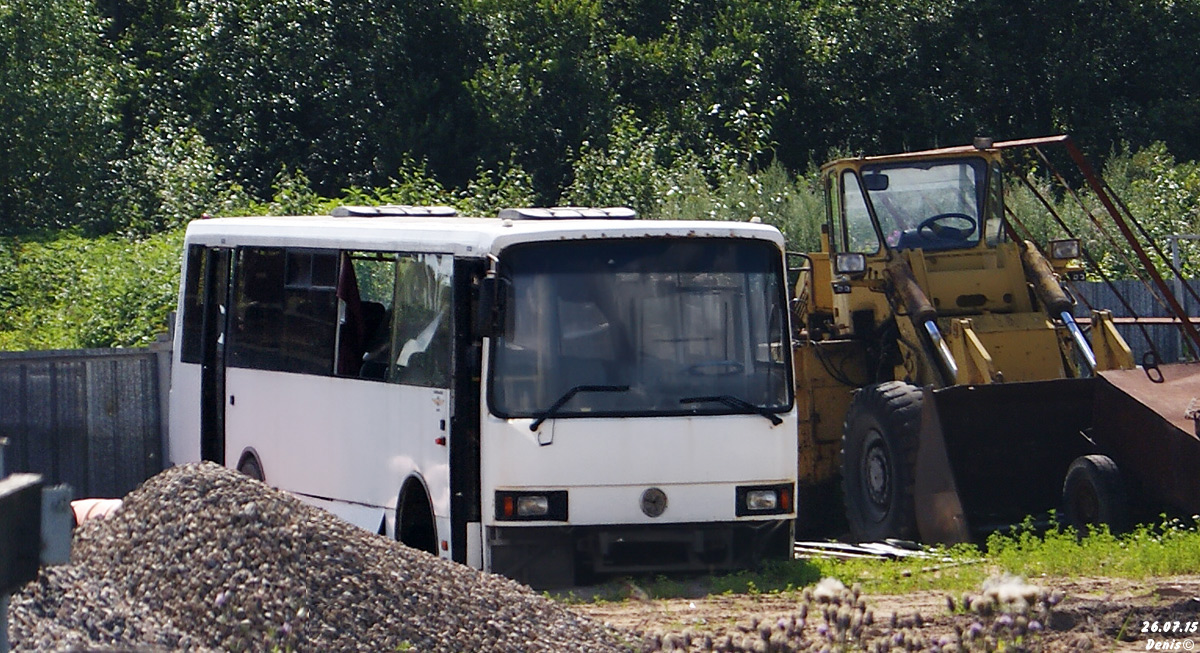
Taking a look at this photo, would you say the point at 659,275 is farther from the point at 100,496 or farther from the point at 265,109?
the point at 265,109

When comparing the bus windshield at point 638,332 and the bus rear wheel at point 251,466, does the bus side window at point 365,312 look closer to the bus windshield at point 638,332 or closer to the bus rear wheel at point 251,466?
the bus rear wheel at point 251,466

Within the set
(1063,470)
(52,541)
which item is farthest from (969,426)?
(52,541)

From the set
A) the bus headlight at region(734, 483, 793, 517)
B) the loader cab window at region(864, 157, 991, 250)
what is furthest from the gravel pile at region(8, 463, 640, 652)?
the loader cab window at region(864, 157, 991, 250)

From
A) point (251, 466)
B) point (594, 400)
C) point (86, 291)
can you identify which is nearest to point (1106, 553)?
point (594, 400)

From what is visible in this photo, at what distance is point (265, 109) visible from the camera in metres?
39.8

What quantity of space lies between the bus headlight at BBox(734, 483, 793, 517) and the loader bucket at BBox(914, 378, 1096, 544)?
234cm

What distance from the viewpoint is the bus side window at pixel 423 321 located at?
11.6m

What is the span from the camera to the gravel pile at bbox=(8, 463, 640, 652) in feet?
25.7

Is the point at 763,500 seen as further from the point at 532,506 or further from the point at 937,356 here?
the point at 937,356

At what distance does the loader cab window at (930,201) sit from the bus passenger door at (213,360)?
588 centimetres

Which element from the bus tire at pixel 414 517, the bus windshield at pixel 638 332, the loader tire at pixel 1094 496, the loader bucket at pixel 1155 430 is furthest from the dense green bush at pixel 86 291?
the loader bucket at pixel 1155 430

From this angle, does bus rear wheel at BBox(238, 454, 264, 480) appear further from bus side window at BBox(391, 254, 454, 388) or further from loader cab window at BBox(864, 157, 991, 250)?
loader cab window at BBox(864, 157, 991, 250)
